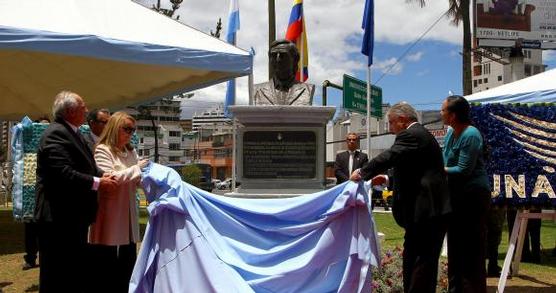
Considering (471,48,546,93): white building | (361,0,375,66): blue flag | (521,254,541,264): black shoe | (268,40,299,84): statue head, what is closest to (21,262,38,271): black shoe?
(268,40,299,84): statue head

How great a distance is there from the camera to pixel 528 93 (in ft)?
27.5

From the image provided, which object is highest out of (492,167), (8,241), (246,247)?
(492,167)

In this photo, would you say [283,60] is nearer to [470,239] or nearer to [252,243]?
[252,243]

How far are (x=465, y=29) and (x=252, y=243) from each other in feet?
59.4

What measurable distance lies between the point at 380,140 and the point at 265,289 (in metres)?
42.4

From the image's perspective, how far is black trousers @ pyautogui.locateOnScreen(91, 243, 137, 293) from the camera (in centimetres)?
490

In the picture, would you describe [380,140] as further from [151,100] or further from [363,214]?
[363,214]

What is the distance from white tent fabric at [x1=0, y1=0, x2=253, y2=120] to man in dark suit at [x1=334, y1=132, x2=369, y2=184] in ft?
6.80

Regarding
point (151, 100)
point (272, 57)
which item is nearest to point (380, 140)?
point (151, 100)

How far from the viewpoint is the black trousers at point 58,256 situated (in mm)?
4426

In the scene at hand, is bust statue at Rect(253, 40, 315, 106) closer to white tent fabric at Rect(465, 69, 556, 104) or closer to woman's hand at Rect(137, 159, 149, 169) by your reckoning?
woman's hand at Rect(137, 159, 149, 169)

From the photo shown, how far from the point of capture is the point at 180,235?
4.61m

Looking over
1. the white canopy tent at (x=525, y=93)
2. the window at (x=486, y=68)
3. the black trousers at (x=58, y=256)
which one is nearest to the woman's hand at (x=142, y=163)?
the black trousers at (x=58, y=256)

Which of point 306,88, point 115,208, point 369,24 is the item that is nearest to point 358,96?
point 369,24
